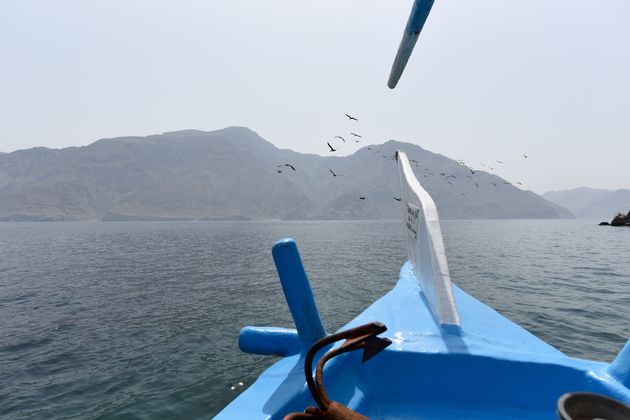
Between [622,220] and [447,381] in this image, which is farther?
[622,220]

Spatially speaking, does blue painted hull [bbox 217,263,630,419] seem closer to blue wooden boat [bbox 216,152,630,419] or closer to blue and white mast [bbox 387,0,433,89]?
blue wooden boat [bbox 216,152,630,419]

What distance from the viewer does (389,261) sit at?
36.2m

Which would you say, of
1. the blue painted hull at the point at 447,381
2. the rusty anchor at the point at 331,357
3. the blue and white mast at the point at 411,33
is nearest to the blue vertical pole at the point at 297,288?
the blue painted hull at the point at 447,381

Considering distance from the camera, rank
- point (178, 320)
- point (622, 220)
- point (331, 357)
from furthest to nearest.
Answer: point (622, 220)
point (178, 320)
point (331, 357)

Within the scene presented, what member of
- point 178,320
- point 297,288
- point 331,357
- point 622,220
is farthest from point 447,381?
point 622,220

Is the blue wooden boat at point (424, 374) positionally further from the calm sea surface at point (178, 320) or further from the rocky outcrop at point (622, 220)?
the rocky outcrop at point (622, 220)

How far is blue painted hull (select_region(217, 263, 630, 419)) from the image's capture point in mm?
3465

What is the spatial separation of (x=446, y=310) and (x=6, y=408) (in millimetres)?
11247

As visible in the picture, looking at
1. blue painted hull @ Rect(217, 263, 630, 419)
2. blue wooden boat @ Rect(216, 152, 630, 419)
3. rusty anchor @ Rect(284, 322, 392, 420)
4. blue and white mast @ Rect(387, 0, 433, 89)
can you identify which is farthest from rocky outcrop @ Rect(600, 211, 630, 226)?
blue and white mast @ Rect(387, 0, 433, 89)

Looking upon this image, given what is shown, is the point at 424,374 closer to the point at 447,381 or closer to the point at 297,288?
the point at 447,381

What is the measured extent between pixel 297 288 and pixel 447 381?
221 centimetres

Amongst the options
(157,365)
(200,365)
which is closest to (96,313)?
(157,365)

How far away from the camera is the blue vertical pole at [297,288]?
4.11m

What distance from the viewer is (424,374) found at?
412cm
